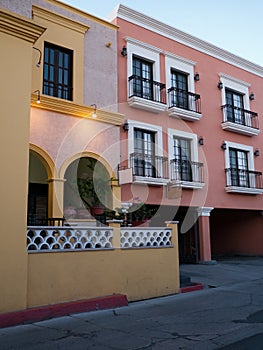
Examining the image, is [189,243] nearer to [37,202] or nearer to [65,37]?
[37,202]

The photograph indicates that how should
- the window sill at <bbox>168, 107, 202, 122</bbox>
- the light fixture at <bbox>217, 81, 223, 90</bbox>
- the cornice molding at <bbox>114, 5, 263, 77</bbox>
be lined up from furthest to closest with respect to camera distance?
the light fixture at <bbox>217, 81, 223, 90</bbox> → the window sill at <bbox>168, 107, 202, 122</bbox> → the cornice molding at <bbox>114, 5, 263, 77</bbox>

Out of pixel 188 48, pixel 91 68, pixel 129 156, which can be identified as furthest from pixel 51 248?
pixel 188 48

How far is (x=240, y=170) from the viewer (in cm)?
1490

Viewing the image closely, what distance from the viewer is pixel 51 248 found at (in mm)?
6332

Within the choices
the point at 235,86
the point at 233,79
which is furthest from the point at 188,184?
the point at 233,79

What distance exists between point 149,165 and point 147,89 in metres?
2.76

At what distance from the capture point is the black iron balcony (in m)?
12.7

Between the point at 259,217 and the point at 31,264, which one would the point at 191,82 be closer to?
the point at 259,217

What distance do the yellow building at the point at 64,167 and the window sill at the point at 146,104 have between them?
0.60 m

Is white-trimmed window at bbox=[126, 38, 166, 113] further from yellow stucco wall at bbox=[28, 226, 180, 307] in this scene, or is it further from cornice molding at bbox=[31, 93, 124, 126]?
yellow stucco wall at bbox=[28, 226, 180, 307]

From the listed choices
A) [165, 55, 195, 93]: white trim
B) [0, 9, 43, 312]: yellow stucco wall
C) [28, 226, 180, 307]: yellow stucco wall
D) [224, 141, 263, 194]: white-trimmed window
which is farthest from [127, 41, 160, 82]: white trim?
[28, 226, 180, 307]: yellow stucco wall

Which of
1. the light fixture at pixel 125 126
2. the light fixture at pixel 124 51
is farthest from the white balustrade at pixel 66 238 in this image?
the light fixture at pixel 124 51

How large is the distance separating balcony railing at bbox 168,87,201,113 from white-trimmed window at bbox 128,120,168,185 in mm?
1362

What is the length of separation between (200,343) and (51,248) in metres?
3.01
